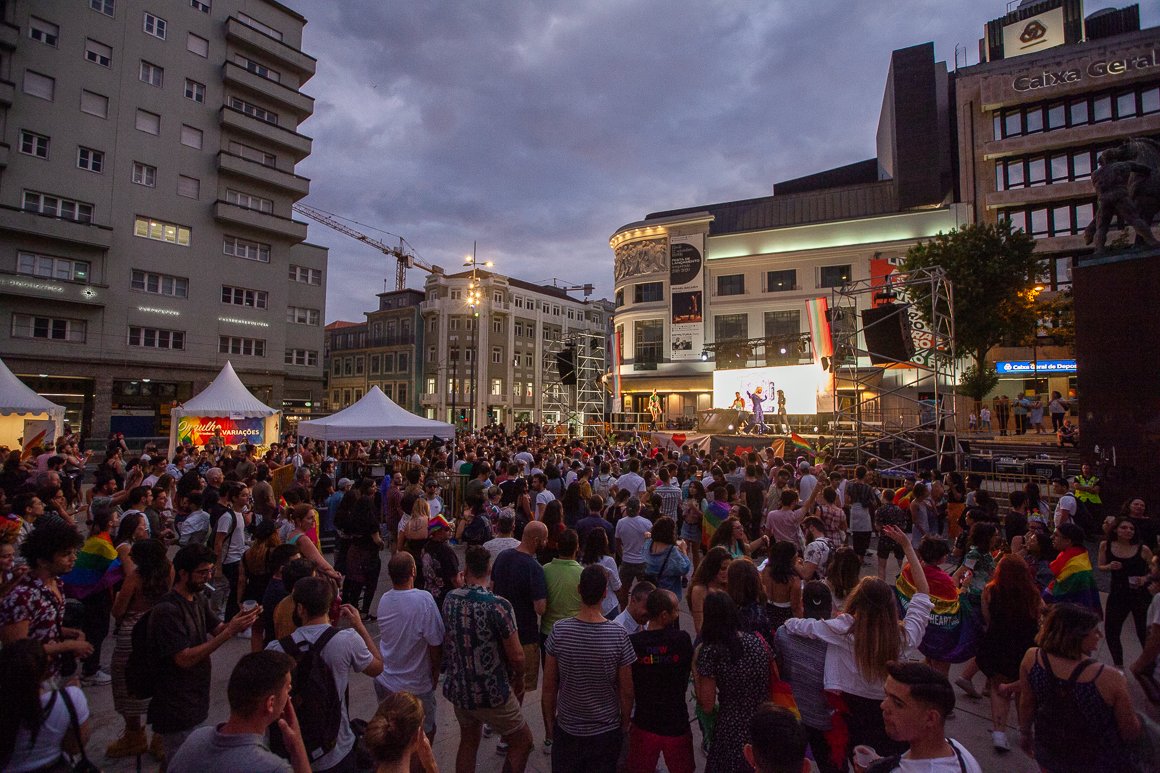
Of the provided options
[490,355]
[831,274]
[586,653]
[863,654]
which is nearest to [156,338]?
[490,355]

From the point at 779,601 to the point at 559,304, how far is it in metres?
58.2

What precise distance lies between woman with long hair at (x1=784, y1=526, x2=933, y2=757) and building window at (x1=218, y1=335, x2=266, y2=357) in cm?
3609

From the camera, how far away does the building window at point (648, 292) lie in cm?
4203

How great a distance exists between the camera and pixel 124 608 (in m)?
4.06

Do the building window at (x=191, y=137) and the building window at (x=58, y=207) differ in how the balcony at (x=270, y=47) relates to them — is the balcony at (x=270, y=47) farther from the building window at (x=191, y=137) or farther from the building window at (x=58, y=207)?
the building window at (x=58, y=207)

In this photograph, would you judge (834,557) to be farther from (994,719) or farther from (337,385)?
(337,385)

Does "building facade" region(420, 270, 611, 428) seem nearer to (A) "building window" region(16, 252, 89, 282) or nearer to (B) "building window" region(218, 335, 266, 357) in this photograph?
(B) "building window" region(218, 335, 266, 357)

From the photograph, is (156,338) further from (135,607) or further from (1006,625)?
(1006,625)

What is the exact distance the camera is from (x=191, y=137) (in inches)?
1212

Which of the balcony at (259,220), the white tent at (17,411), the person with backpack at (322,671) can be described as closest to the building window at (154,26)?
the balcony at (259,220)

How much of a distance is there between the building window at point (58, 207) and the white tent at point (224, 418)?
51.0ft

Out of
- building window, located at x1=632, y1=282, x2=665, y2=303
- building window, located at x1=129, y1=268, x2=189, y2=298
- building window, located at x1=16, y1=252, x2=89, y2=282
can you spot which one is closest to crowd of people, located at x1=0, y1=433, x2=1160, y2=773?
building window, located at x1=16, y1=252, x2=89, y2=282

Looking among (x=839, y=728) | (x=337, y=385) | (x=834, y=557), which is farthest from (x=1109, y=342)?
(x=337, y=385)

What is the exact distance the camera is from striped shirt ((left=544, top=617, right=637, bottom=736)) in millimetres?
3324
